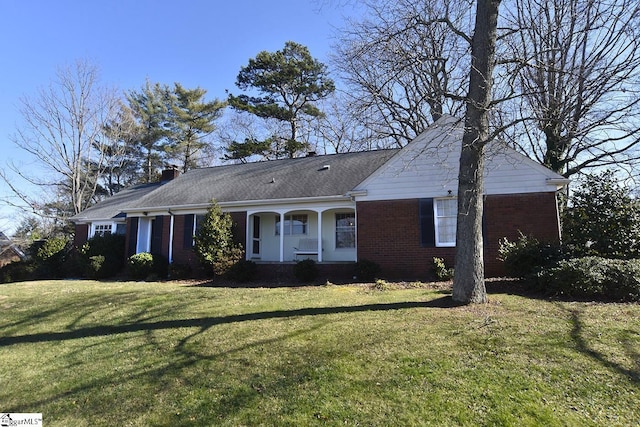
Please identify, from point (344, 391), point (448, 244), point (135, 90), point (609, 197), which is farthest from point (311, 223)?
point (135, 90)

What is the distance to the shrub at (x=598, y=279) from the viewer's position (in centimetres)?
736

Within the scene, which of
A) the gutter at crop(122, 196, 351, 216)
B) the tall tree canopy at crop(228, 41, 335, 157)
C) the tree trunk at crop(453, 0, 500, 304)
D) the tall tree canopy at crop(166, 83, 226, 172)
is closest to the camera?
the tree trunk at crop(453, 0, 500, 304)

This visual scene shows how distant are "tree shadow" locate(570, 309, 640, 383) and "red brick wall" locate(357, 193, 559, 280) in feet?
20.1

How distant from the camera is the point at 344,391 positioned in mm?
3936

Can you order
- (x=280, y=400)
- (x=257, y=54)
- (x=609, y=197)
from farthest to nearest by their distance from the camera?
1. (x=257, y=54)
2. (x=609, y=197)
3. (x=280, y=400)

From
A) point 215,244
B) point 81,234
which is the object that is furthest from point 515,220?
point 81,234

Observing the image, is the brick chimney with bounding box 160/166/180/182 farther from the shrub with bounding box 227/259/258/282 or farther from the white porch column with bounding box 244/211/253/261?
the shrub with bounding box 227/259/258/282

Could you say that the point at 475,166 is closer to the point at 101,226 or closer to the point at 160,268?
the point at 160,268

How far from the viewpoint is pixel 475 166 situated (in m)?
7.31

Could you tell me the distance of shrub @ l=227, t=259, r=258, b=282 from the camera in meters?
13.2

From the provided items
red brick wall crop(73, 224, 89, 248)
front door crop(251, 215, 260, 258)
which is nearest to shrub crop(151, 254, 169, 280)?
front door crop(251, 215, 260, 258)

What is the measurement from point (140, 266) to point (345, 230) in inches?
353

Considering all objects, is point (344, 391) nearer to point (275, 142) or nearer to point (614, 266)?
point (614, 266)

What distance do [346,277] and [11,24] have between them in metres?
15.8
